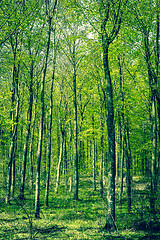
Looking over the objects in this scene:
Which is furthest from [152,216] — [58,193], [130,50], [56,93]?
[56,93]

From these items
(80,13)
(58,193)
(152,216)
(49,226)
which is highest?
(80,13)

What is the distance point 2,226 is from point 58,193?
12.8 metres

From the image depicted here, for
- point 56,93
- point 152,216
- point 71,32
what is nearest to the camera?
point 152,216

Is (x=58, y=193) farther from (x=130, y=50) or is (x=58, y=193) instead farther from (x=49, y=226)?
(x=130, y=50)

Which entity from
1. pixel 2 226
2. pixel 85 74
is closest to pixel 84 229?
pixel 2 226

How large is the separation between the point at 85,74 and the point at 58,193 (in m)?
13.8

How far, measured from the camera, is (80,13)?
10.5 m

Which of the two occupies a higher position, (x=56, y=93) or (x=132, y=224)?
(x=56, y=93)

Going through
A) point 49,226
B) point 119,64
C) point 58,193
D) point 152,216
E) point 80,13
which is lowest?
point 58,193

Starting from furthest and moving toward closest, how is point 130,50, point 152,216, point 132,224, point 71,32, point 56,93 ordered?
point 56,93 < point 71,32 < point 130,50 < point 132,224 < point 152,216

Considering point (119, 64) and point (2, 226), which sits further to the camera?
point (119, 64)

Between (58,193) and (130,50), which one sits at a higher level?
(130,50)

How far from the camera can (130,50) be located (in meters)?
13.1

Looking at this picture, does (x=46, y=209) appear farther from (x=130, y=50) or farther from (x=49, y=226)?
(x=130, y=50)
